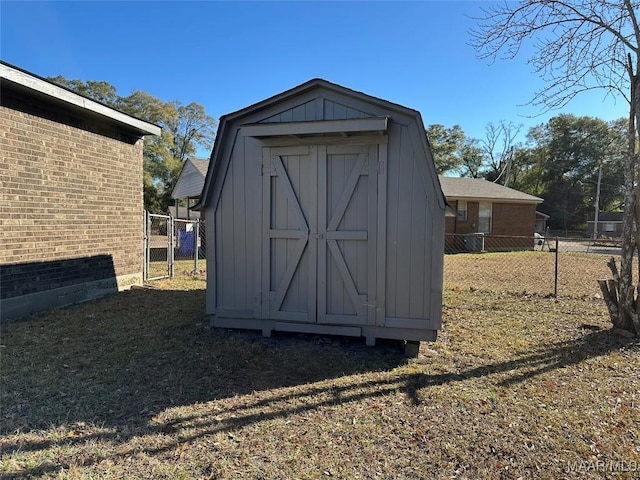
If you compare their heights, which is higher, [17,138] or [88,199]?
[17,138]

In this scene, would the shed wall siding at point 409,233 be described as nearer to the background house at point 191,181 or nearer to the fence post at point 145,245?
the fence post at point 145,245

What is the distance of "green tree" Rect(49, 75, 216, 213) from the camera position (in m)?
31.0

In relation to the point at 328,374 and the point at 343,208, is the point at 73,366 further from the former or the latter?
the point at 343,208

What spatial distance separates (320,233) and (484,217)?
1757 cm

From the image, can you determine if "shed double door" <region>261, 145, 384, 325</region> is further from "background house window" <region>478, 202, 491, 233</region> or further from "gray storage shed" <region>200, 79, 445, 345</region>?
"background house window" <region>478, 202, 491, 233</region>

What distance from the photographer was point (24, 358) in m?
3.96

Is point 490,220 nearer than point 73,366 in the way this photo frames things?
No

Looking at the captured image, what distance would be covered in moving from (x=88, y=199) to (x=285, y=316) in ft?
14.6

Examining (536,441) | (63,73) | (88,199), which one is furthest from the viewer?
(63,73)

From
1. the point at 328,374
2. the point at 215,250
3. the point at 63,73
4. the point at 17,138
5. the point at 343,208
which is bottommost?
the point at 328,374

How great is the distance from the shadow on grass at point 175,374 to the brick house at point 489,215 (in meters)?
14.5

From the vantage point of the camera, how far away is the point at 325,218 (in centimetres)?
442

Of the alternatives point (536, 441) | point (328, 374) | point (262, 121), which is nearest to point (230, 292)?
point (328, 374)

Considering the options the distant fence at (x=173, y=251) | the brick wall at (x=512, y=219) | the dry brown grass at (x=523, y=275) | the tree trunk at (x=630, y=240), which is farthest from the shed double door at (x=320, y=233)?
the brick wall at (x=512, y=219)
